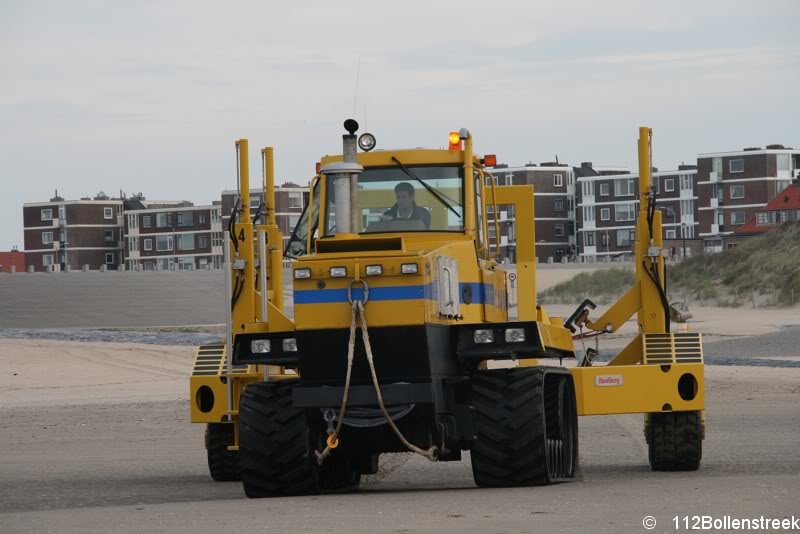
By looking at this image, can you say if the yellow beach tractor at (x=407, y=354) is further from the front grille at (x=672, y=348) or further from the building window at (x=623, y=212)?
the building window at (x=623, y=212)

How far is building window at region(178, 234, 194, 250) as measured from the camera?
Result: 194m

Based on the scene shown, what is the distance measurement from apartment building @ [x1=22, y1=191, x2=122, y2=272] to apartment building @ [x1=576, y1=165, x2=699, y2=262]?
182 ft

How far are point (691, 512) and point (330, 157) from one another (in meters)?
6.46

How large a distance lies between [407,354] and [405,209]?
2.12 meters

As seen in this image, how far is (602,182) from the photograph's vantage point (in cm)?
18312

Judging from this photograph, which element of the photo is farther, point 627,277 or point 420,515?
point 627,277

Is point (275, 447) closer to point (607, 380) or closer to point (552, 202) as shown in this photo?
point (607, 380)

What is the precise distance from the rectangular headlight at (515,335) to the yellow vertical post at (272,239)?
154 inches

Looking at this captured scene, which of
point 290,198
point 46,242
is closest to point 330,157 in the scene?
point 290,198

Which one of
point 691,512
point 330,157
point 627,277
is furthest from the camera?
point 627,277

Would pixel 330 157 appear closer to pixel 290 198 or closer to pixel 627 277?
pixel 627 277

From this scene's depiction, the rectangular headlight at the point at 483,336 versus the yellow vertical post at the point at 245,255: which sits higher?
the yellow vertical post at the point at 245,255

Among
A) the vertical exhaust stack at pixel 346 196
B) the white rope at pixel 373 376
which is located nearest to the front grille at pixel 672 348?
the white rope at pixel 373 376

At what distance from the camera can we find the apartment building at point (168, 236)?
192 meters
